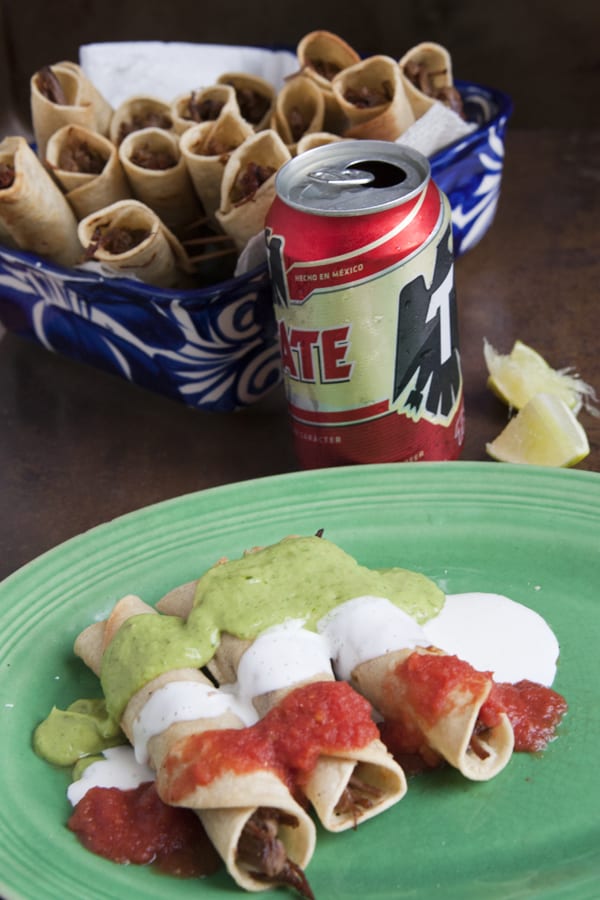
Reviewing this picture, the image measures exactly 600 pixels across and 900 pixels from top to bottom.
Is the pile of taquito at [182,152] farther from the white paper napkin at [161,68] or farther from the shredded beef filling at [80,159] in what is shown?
the white paper napkin at [161,68]

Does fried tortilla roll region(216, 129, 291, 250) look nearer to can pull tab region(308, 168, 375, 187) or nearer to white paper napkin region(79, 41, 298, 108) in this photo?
can pull tab region(308, 168, 375, 187)

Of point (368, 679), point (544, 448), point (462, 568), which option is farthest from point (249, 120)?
point (368, 679)

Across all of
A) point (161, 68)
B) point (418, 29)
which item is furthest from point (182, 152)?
point (418, 29)

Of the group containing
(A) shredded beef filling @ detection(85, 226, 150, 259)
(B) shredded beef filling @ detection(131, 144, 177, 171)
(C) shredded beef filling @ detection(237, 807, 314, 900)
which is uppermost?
(B) shredded beef filling @ detection(131, 144, 177, 171)

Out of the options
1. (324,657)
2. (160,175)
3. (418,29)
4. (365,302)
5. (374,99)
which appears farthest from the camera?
(418,29)

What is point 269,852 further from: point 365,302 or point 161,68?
point 161,68

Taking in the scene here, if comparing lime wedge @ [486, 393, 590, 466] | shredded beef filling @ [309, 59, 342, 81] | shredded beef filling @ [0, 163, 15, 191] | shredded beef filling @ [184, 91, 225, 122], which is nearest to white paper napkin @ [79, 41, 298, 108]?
shredded beef filling @ [309, 59, 342, 81]

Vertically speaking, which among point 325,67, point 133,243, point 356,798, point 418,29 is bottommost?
point 356,798
